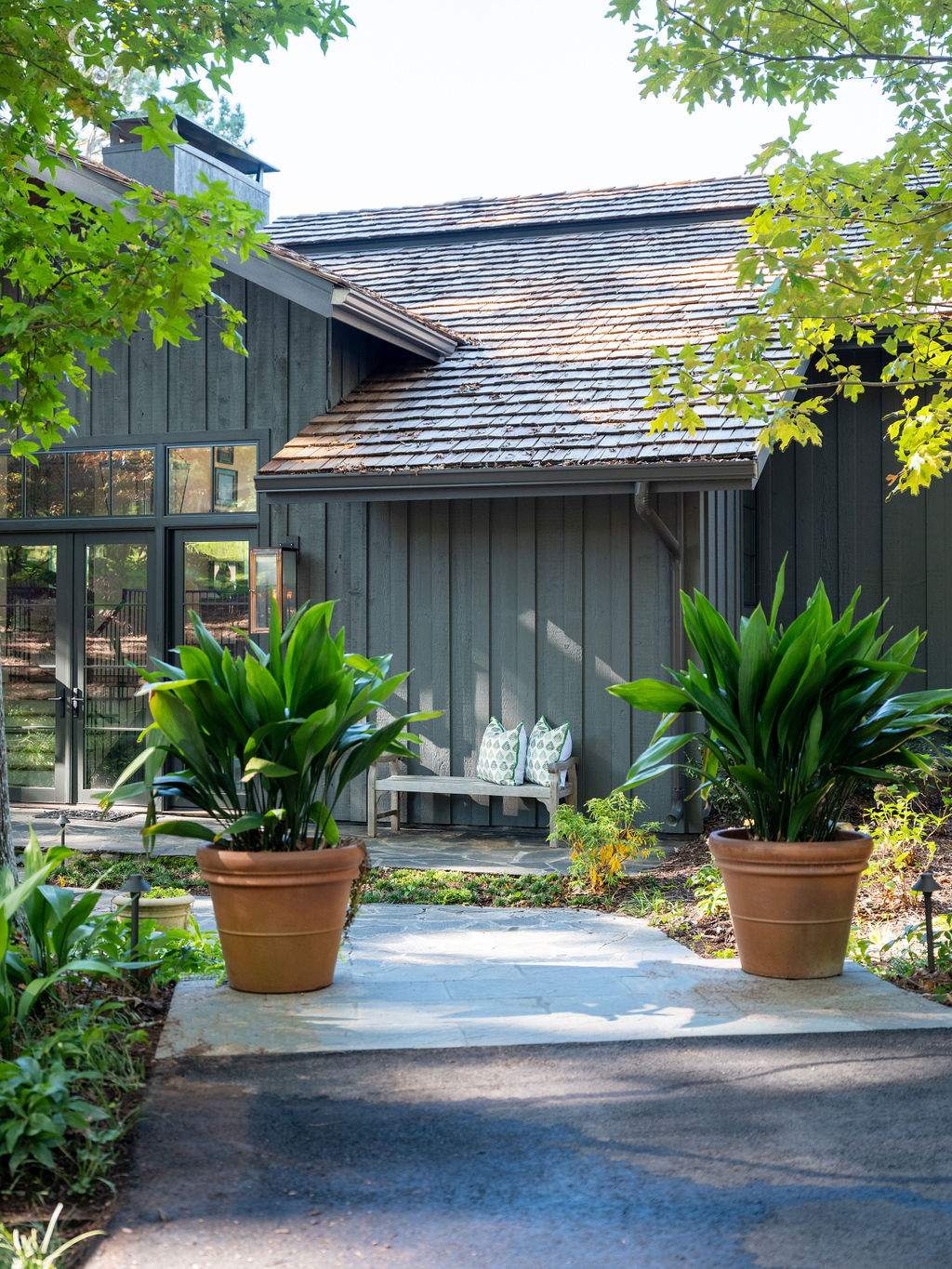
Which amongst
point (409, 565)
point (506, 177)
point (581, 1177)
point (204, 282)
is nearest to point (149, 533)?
point (409, 565)

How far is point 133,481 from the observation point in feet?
34.3

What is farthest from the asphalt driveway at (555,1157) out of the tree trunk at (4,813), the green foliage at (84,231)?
the green foliage at (84,231)

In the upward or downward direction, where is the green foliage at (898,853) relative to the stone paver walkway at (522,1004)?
upward

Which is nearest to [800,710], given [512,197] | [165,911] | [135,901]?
[135,901]

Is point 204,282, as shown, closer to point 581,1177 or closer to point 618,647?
point 581,1177

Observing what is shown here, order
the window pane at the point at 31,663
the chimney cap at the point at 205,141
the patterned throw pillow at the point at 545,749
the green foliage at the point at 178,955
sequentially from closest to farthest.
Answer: the green foliage at the point at 178,955, the patterned throw pillow at the point at 545,749, the window pane at the point at 31,663, the chimney cap at the point at 205,141

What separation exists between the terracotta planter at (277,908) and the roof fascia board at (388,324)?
223 inches

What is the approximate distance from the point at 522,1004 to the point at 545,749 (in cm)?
441

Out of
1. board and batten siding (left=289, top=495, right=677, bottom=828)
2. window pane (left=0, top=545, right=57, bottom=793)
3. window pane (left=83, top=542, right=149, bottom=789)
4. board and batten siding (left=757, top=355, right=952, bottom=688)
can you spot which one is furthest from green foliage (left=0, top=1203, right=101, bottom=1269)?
board and batten siding (left=757, top=355, right=952, bottom=688)

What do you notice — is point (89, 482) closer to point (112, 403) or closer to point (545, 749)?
point (112, 403)

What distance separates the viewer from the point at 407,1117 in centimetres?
348

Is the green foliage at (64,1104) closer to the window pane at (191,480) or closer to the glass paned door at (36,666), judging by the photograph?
the window pane at (191,480)

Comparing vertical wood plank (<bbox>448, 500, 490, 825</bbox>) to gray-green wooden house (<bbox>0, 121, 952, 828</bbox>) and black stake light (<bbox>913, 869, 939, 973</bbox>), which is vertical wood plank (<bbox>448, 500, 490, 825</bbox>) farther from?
black stake light (<bbox>913, 869, 939, 973</bbox>)

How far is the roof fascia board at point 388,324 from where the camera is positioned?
30.9ft
